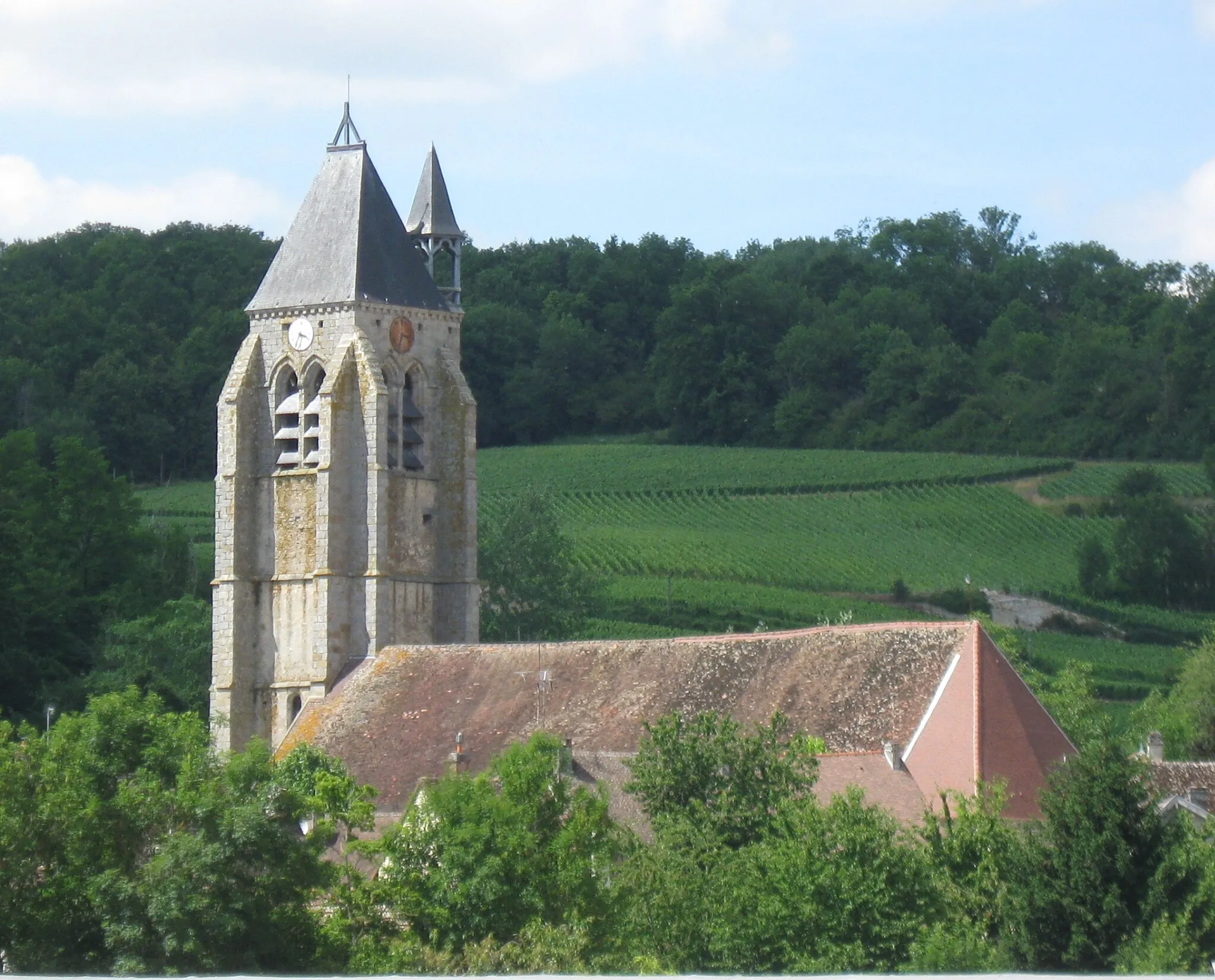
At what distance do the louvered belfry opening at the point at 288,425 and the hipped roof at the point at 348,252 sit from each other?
132 cm

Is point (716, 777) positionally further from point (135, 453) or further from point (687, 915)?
point (135, 453)

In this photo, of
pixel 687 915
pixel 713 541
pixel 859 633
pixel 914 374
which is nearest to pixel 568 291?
pixel 914 374

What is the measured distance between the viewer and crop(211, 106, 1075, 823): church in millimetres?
33375

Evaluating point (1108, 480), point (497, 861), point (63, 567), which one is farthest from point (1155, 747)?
point (1108, 480)

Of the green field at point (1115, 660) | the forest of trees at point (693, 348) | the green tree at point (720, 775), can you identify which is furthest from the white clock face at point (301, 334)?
the forest of trees at point (693, 348)

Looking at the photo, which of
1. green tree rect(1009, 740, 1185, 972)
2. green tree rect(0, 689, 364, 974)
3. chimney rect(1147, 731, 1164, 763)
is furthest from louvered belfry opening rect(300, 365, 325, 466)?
green tree rect(1009, 740, 1185, 972)

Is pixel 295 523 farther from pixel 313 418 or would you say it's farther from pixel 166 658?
pixel 166 658

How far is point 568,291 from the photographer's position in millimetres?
112750

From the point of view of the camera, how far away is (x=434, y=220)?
42688mm

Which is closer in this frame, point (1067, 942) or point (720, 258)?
point (1067, 942)

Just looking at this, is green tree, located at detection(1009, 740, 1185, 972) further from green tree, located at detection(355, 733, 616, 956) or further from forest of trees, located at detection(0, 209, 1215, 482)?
forest of trees, located at detection(0, 209, 1215, 482)

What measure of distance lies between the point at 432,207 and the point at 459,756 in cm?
1277

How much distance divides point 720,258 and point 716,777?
3352 inches

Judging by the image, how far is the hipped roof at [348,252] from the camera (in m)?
39.8
